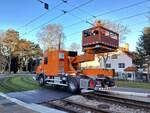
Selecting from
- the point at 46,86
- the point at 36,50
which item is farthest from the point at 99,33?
the point at 36,50

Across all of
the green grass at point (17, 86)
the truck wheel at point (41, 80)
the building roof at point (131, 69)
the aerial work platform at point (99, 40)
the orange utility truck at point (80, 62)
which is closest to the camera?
the aerial work platform at point (99, 40)

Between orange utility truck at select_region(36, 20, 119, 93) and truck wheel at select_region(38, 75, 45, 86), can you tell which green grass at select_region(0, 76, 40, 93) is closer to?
truck wheel at select_region(38, 75, 45, 86)

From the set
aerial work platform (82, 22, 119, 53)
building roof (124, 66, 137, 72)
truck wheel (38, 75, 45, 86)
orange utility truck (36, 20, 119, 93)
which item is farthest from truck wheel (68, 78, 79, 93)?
building roof (124, 66, 137, 72)

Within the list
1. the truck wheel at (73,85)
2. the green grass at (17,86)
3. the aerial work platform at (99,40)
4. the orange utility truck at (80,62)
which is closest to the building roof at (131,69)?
the green grass at (17,86)

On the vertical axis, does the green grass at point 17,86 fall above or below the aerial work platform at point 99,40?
below

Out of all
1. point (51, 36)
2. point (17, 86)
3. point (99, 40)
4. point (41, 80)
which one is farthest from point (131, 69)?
point (99, 40)

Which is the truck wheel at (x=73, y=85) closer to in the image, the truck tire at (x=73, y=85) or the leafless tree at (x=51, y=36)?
the truck tire at (x=73, y=85)

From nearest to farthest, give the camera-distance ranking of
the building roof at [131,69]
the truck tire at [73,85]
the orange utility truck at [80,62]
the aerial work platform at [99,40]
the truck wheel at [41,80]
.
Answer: the aerial work platform at [99,40] → the orange utility truck at [80,62] → the truck tire at [73,85] → the truck wheel at [41,80] → the building roof at [131,69]

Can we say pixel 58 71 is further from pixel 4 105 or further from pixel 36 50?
pixel 36 50

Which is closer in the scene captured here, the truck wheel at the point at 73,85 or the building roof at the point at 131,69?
the truck wheel at the point at 73,85

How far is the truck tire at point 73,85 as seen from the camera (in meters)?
21.7

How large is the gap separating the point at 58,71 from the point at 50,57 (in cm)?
173

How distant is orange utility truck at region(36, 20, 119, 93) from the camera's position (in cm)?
1938

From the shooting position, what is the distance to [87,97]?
1978cm
